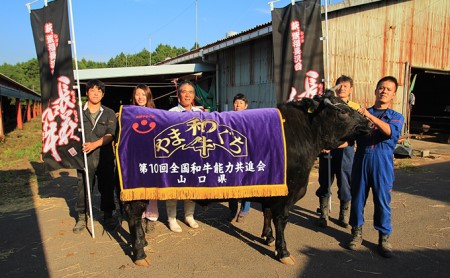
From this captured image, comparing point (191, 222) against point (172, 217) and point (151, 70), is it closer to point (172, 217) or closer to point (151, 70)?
point (172, 217)

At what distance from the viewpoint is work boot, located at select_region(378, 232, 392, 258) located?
343 centimetres

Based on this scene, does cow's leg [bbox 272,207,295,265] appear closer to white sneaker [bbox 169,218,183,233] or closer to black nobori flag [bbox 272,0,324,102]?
white sneaker [bbox 169,218,183,233]

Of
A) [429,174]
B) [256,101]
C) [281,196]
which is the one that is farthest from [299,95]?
[256,101]

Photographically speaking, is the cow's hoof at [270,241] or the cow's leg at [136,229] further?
the cow's hoof at [270,241]

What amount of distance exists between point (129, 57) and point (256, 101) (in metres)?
60.3

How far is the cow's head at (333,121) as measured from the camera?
343cm

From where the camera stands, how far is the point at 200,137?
3.25 m

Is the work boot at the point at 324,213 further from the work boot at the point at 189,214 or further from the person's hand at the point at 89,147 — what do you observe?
the person's hand at the point at 89,147

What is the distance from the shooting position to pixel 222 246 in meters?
3.78

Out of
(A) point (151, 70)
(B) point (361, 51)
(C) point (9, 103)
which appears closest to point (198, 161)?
(B) point (361, 51)

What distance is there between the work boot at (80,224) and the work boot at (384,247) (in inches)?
155

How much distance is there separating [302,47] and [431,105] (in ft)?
53.2

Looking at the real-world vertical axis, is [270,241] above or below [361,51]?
below

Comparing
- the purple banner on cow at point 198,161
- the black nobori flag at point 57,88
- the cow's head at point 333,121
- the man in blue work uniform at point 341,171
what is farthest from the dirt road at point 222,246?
the cow's head at point 333,121
